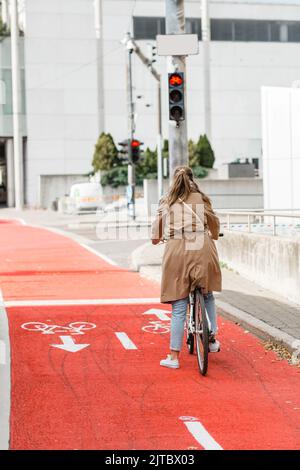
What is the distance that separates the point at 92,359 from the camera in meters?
8.88

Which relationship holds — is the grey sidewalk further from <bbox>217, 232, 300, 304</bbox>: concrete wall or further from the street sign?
the street sign

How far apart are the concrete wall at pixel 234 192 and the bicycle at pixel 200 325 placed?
37143mm

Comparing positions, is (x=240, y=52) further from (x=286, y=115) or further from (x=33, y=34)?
→ (x=286, y=115)

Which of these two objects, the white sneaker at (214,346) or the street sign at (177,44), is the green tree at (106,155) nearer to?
the street sign at (177,44)

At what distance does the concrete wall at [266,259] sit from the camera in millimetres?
12578

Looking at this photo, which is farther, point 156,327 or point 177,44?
point 177,44

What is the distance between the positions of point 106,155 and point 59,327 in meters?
45.2

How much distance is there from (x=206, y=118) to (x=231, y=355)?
176 feet

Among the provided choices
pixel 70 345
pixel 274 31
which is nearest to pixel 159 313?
pixel 70 345

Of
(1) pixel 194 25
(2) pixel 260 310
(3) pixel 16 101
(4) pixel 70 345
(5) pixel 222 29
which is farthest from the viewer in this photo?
(5) pixel 222 29

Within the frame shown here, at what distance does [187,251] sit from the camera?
26.8 feet

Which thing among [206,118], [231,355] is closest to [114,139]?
[206,118]

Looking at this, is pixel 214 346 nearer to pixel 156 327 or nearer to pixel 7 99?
pixel 156 327

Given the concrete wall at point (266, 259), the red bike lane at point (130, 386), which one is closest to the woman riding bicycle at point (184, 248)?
the red bike lane at point (130, 386)
